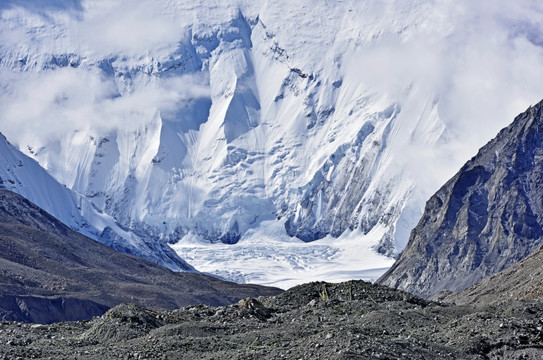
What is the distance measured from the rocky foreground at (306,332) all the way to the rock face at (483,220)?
10213 cm

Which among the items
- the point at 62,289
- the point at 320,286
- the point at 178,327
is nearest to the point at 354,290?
the point at 320,286

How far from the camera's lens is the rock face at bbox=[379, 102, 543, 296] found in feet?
499

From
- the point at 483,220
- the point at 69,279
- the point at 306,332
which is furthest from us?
the point at 483,220

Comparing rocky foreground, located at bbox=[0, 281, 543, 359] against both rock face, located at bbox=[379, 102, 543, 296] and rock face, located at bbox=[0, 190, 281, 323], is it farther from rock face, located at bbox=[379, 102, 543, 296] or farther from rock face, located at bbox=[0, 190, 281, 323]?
rock face, located at bbox=[379, 102, 543, 296]

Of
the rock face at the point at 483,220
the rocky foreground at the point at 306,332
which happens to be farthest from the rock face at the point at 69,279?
the rocky foreground at the point at 306,332

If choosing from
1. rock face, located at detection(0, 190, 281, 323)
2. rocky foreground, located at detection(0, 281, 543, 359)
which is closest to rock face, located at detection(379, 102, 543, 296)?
rock face, located at detection(0, 190, 281, 323)

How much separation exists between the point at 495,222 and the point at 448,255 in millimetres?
8308

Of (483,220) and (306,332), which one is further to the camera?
(483,220)

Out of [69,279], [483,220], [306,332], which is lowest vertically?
[306,332]

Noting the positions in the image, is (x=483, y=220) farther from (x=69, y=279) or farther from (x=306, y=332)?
(x=306, y=332)

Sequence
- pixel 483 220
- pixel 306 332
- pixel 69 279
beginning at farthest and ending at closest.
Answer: pixel 483 220 < pixel 69 279 < pixel 306 332

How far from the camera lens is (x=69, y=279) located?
11944 centimetres

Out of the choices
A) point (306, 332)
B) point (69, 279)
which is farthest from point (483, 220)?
point (306, 332)

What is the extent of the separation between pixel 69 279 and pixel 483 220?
67218mm
